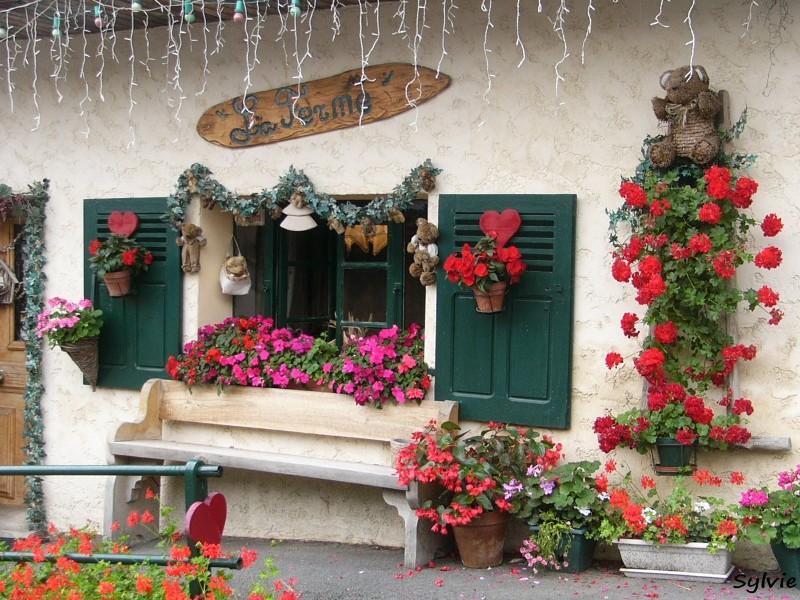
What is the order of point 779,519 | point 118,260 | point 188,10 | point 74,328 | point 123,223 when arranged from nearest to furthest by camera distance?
point 779,519
point 188,10
point 118,260
point 74,328
point 123,223

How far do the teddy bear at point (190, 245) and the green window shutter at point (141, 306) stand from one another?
0.21 feet

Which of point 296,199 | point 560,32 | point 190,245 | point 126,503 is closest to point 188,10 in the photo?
point 296,199

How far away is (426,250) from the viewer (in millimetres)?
5621

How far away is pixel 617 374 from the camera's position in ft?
17.3

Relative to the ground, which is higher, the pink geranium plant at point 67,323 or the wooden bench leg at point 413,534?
the pink geranium plant at point 67,323

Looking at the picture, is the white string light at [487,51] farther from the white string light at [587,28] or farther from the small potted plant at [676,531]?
the small potted plant at [676,531]

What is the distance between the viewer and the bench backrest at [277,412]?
5672 millimetres

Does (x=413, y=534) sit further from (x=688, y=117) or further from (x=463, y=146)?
(x=688, y=117)

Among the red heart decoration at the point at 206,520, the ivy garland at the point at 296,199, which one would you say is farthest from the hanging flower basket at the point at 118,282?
the red heart decoration at the point at 206,520

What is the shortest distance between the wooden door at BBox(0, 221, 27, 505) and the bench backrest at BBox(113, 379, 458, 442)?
146 cm

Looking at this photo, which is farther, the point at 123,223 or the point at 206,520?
the point at 123,223

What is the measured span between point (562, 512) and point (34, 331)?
4004 mm

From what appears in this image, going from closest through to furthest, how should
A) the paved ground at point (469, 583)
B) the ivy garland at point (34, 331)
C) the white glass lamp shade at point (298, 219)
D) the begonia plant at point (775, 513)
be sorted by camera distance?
1. the begonia plant at point (775, 513)
2. the paved ground at point (469, 583)
3. the white glass lamp shade at point (298, 219)
4. the ivy garland at point (34, 331)

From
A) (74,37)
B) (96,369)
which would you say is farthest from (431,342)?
(74,37)
